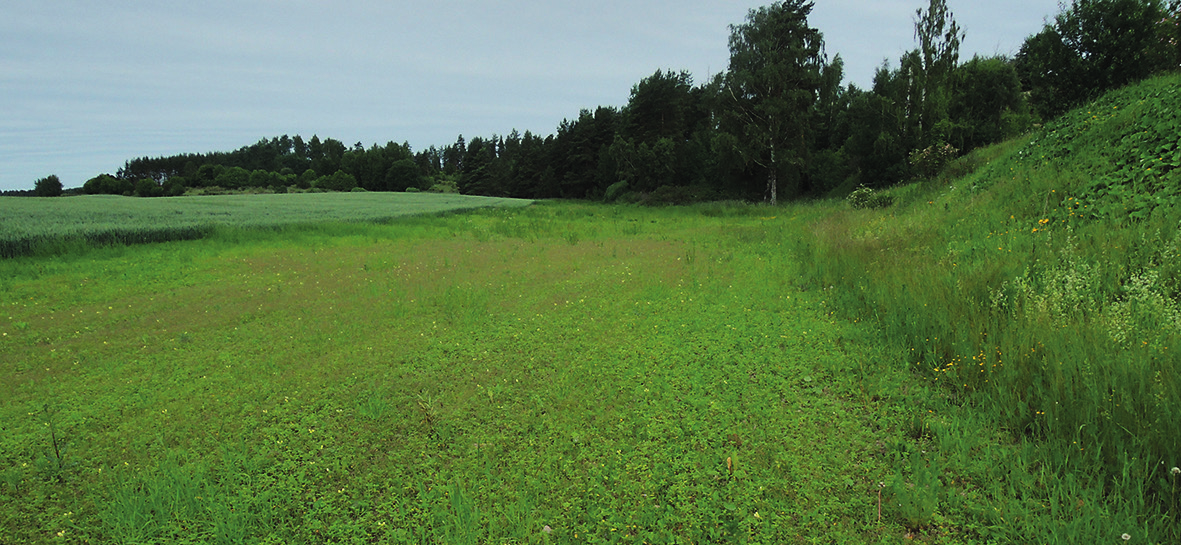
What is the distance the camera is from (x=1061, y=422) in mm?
3604

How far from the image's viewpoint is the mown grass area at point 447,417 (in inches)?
127

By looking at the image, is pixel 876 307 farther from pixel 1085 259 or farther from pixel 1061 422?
pixel 1061 422

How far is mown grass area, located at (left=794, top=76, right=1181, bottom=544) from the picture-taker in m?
3.03

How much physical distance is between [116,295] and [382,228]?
10880 mm

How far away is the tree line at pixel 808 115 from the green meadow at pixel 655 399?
740 centimetres

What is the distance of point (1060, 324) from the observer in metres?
4.62

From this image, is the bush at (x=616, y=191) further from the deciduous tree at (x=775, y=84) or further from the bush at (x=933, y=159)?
the bush at (x=933, y=159)

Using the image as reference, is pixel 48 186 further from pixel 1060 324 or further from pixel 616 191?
pixel 1060 324

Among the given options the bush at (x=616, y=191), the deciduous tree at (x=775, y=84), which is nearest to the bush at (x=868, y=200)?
the deciduous tree at (x=775, y=84)

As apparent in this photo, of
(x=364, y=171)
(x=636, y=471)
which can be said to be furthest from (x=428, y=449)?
(x=364, y=171)

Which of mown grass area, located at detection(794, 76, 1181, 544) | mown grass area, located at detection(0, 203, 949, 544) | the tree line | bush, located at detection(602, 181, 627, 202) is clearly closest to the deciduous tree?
the tree line

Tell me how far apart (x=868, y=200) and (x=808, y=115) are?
14567 mm

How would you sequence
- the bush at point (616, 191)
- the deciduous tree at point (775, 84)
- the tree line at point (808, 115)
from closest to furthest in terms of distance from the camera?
the tree line at point (808, 115) → the deciduous tree at point (775, 84) → the bush at point (616, 191)

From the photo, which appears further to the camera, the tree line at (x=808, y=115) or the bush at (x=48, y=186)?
the bush at (x=48, y=186)
